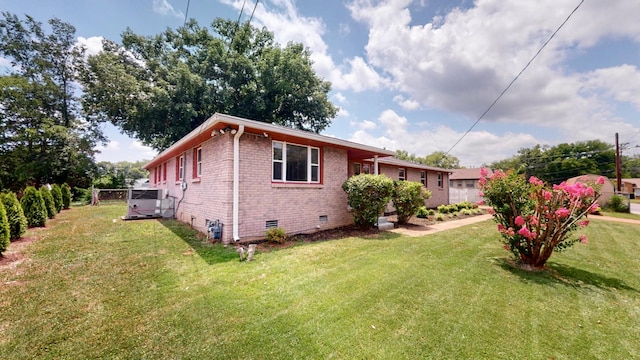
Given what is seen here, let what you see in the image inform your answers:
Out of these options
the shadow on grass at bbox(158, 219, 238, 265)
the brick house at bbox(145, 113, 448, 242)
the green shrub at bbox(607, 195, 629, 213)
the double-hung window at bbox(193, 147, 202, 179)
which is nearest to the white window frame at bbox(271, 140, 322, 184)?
the brick house at bbox(145, 113, 448, 242)

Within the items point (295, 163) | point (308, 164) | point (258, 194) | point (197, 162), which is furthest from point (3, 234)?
point (308, 164)

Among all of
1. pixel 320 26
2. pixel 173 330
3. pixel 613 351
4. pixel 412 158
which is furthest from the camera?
pixel 412 158

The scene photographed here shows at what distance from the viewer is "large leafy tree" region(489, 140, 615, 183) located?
41.7 meters

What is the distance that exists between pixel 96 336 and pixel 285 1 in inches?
278

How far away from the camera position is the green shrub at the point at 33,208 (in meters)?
7.83

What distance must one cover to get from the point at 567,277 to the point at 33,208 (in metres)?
14.8

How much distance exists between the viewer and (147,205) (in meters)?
10.7

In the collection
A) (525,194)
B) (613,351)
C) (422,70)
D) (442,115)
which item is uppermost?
(422,70)

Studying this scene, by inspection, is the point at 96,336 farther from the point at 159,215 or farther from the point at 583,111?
the point at 583,111

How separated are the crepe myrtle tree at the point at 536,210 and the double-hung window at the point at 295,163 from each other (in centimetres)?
479

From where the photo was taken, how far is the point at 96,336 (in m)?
2.41

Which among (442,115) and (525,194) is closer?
(525,194)

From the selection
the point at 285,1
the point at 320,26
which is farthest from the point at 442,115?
the point at 285,1

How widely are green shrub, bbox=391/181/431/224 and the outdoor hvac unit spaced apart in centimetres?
1047
